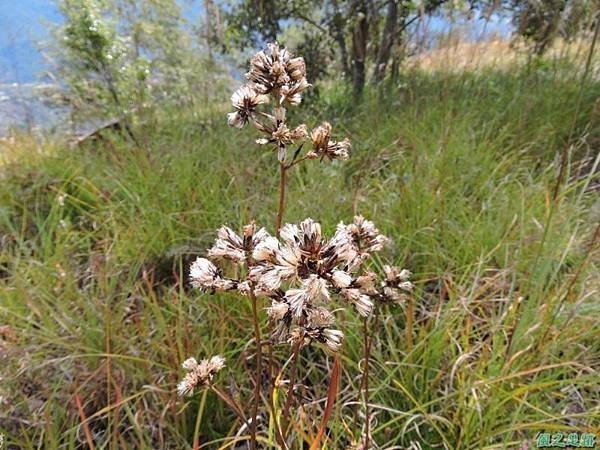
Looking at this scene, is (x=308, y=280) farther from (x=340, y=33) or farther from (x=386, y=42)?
(x=340, y=33)

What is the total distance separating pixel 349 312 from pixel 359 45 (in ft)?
10.8

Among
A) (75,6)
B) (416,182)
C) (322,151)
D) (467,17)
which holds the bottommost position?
(416,182)

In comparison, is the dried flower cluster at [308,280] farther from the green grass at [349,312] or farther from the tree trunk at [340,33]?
the tree trunk at [340,33]

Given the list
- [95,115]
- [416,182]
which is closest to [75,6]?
[95,115]

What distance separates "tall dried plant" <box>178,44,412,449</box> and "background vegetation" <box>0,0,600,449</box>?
0.37 metres

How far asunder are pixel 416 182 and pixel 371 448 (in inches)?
51.6

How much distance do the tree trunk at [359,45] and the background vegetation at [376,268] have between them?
22.7 inches

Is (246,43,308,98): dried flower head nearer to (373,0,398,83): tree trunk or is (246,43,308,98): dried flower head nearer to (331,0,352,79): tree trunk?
(373,0,398,83): tree trunk

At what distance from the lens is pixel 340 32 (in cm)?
427

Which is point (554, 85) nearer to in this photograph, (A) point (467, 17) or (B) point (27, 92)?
(A) point (467, 17)

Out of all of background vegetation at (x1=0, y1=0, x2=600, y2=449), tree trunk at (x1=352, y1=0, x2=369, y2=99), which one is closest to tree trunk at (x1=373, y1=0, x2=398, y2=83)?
tree trunk at (x1=352, y1=0, x2=369, y2=99)

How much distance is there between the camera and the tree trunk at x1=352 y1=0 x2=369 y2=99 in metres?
3.86

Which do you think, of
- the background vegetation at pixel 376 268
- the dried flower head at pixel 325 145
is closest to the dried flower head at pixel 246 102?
the dried flower head at pixel 325 145

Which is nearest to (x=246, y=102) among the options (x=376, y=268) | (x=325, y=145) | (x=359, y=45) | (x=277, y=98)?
(x=277, y=98)
